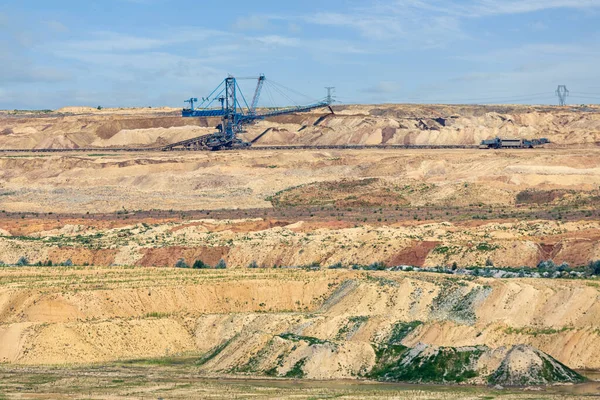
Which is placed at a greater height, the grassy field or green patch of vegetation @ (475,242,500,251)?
green patch of vegetation @ (475,242,500,251)

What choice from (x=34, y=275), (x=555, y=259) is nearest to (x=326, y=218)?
(x=555, y=259)

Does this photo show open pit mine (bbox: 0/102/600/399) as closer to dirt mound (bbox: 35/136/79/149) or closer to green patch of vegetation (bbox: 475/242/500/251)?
green patch of vegetation (bbox: 475/242/500/251)

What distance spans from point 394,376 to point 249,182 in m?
91.2

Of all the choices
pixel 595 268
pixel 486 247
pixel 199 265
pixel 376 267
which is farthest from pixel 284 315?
pixel 486 247

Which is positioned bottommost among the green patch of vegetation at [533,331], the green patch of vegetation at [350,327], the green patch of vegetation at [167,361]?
the green patch of vegetation at [167,361]

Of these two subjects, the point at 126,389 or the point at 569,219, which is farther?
the point at 569,219

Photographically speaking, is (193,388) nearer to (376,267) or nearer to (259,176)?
(376,267)

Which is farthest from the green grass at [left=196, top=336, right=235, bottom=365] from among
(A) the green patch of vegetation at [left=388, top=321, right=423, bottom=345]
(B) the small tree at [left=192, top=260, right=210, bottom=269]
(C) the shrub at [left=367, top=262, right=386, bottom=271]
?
(B) the small tree at [left=192, top=260, right=210, bottom=269]

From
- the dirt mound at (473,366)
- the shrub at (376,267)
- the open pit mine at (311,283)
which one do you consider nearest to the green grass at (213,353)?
the open pit mine at (311,283)

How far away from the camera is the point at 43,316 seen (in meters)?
59.4

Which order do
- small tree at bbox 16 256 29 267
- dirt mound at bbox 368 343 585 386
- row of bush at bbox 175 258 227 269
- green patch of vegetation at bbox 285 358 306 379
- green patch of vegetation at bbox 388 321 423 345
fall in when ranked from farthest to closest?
small tree at bbox 16 256 29 267, row of bush at bbox 175 258 227 269, green patch of vegetation at bbox 388 321 423 345, green patch of vegetation at bbox 285 358 306 379, dirt mound at bbox 368 343 585 386

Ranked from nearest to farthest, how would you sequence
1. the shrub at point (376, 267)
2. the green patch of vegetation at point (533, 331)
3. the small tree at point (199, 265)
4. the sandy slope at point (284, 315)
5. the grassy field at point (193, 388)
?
1. the grassy field at point (193, 388)
2. the sandy slope at point (284, 315)
3. the green patch of vegetation at point (533, 331)
4. the shrub at point (376, 267)
5. the small tree at point (199, 265)

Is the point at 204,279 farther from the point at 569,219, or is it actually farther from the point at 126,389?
the point at 569,219

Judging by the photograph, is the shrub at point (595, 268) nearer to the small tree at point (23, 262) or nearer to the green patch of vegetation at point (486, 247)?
the green patch of vegetation at point (486, 247)
